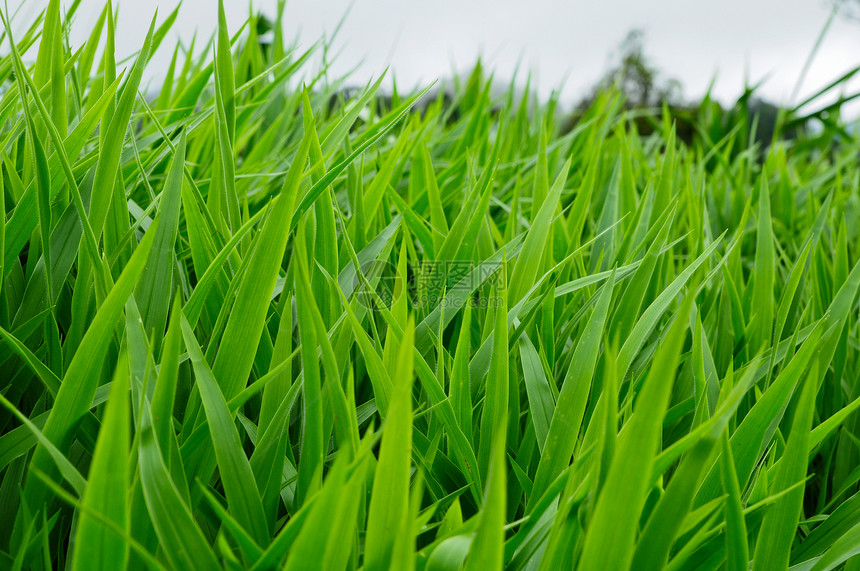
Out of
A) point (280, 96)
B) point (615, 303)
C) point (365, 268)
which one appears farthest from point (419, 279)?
point (280, 96)

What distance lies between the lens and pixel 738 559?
0.26 m

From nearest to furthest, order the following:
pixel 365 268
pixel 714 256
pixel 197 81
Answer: pixel 365 268 < pixel 714 256 < pixel 197 81

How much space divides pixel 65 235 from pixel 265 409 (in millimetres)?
203

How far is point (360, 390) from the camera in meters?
0.42

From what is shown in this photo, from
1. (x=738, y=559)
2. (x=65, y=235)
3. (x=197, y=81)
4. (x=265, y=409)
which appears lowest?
(x=738, y=559)

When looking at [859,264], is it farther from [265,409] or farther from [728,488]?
[265,409]

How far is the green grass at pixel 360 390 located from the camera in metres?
0.23

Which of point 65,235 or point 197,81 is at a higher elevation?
A: point 197,81

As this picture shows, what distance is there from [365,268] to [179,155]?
0.54 feet

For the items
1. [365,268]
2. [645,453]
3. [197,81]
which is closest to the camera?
[645,453]

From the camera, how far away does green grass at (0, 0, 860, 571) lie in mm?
235

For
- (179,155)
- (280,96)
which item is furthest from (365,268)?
(280,96)

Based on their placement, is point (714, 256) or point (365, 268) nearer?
point (365, 268)

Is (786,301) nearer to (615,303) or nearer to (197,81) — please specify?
(615,303)
